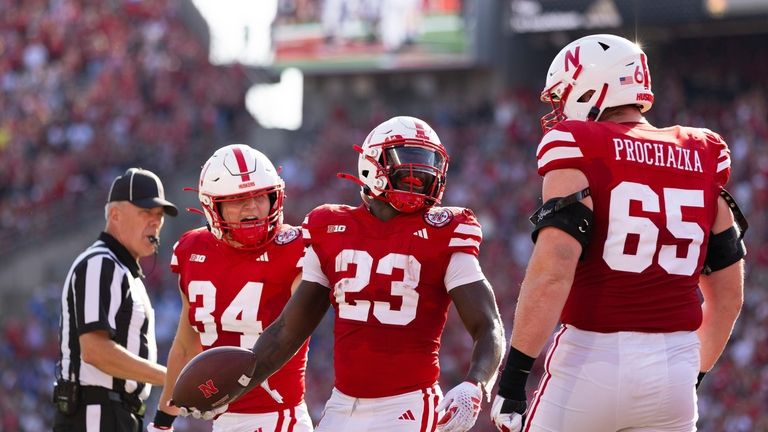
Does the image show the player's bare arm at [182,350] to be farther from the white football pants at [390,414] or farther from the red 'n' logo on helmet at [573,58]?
the red 'n' logo on helmet at [573,58]

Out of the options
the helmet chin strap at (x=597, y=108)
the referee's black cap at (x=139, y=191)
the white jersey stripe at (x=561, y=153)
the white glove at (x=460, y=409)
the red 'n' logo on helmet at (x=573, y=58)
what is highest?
the red 'n' logo on helmet at (x=573, y=58)

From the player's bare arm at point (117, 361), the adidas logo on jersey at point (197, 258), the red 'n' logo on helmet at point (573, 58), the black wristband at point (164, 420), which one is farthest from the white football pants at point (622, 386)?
the player's bare arm at point (117, 361)

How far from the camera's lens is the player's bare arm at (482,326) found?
4277 millimetres

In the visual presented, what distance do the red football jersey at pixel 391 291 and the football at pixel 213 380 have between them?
389 millimetres

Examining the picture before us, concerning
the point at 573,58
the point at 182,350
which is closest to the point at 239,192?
the point at 182,350

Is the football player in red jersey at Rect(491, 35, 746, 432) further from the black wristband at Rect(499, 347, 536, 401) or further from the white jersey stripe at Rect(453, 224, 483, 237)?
the white jersey stripe at Rect(453, 224, 483, 237)

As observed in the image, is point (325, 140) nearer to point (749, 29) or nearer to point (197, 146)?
point (197, 146)

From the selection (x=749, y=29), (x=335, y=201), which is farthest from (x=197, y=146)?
(x=749, y=29)

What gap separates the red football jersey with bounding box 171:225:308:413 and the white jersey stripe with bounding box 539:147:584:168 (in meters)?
1.59

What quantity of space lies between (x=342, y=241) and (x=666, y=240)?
122cm

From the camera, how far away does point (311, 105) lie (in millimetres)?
22938

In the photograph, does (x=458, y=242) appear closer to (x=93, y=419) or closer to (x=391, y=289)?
(x=391, y=289)

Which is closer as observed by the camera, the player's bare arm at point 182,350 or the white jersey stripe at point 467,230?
the white jersey stripe at point 467,230

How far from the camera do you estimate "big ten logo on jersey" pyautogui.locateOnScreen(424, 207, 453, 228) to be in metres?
4.53
